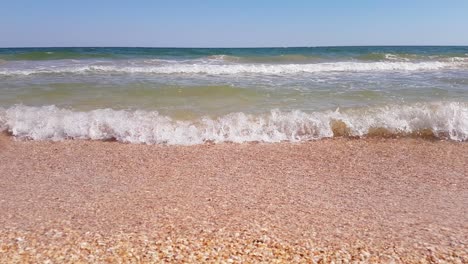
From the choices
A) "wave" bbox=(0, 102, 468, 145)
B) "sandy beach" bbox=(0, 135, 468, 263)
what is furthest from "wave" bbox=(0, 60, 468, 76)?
"sandy beach" bbox=(0, 135, 468, 263)

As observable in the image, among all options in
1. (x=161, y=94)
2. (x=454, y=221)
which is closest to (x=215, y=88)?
(x=161, y=94)

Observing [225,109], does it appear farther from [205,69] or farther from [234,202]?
[205,69]

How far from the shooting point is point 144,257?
267cm

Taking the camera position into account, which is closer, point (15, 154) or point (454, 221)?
point (454, 221)

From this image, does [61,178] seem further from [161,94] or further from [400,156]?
[161,94]

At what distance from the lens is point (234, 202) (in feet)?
12.1

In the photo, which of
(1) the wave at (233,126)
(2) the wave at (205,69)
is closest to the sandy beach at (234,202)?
(1) the wave at (233,126)

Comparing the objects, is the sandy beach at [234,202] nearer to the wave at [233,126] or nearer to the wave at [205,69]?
the wave at [233,126]

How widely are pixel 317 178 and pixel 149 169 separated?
198 centimetres

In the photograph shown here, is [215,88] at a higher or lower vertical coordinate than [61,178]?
higher

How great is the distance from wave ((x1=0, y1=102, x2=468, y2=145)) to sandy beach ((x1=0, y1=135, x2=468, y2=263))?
0.34 metres

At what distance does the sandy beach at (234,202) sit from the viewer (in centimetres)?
280

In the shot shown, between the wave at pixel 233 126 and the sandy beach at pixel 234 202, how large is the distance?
34 centimetres

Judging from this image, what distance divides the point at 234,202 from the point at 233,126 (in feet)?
8.93
